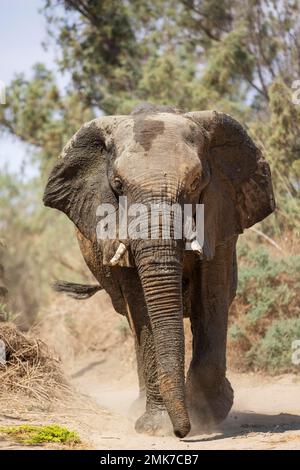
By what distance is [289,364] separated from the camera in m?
11.8

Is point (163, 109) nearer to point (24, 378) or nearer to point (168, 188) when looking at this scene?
point (168, 188)

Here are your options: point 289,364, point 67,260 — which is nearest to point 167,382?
point 289,364

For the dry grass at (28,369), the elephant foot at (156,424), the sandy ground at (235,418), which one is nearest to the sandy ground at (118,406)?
the sandy ground at (235,418)

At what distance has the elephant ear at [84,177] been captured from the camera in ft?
26.2

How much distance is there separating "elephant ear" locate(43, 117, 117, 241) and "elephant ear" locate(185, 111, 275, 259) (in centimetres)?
79

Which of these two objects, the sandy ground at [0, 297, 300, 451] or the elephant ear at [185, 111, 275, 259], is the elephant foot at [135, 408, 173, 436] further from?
the elephant ear at [185, 111, 275, 259]

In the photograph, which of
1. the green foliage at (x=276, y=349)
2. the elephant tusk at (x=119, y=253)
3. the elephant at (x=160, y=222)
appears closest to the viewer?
the elephant at (x=160, y=222)

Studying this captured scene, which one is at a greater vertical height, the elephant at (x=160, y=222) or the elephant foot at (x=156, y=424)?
the elephant at (x=160, y=222)

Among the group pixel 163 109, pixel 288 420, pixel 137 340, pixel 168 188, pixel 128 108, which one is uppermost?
pixel 128 108

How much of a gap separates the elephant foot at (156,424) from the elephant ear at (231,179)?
1421 millimetres

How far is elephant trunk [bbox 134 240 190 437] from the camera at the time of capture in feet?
22.1

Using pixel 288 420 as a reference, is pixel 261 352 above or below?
above

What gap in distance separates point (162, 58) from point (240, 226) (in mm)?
10893

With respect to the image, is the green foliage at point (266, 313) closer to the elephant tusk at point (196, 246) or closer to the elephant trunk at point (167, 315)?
the elephant tusk at point (196, 246)
